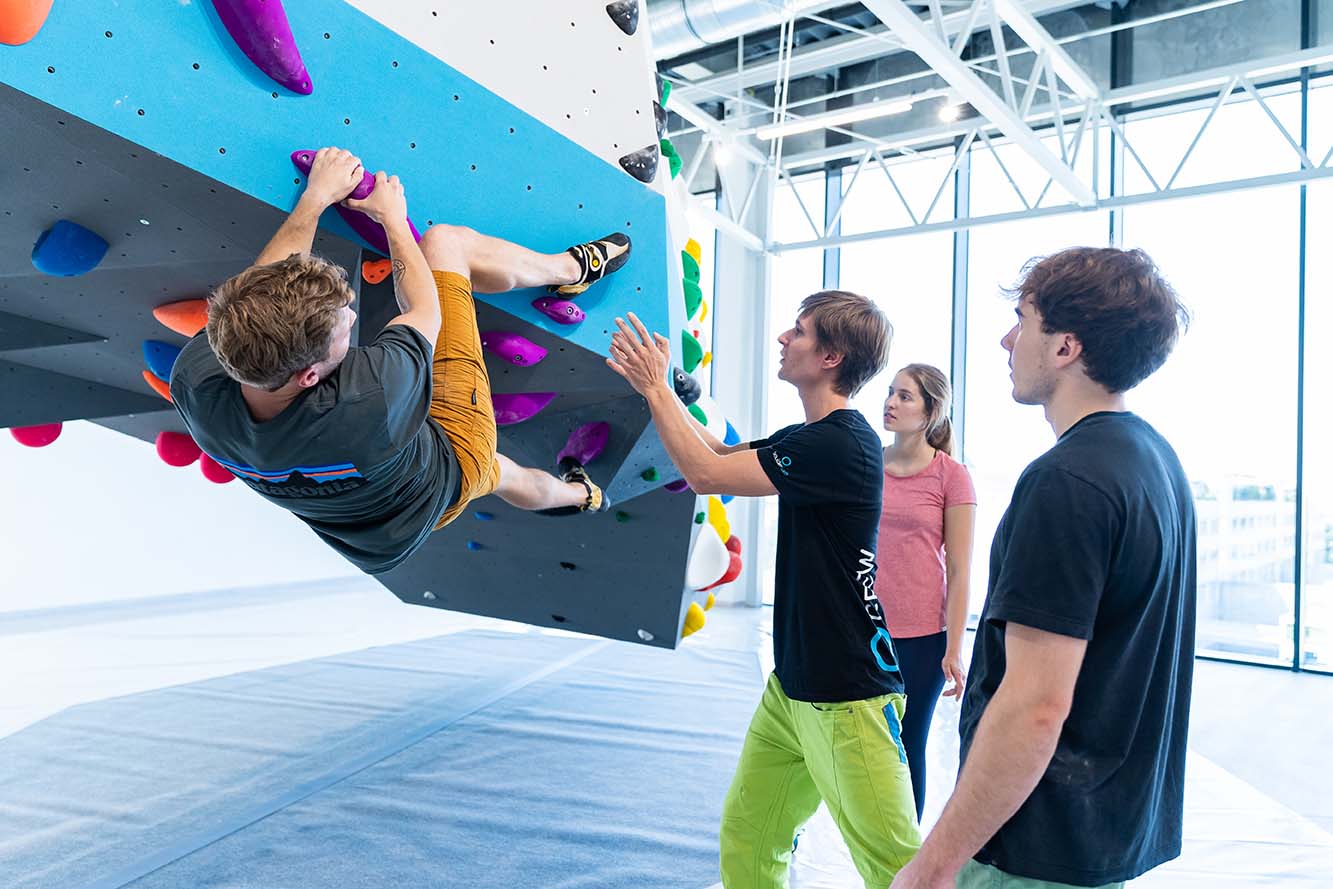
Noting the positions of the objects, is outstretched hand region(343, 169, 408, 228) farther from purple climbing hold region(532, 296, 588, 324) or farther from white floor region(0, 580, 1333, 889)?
white floor region(0, 580, 1333, 889)

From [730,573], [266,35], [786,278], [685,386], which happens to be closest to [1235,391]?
[786,278]

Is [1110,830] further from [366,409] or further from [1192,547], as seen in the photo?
[366,409]

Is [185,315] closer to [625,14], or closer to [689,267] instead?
[625,14]

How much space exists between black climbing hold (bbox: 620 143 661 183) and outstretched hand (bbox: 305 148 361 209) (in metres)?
0.70

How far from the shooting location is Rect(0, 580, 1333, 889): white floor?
280 cm

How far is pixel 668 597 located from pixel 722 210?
5.43m

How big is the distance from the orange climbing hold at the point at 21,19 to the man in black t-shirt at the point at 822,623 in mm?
1102

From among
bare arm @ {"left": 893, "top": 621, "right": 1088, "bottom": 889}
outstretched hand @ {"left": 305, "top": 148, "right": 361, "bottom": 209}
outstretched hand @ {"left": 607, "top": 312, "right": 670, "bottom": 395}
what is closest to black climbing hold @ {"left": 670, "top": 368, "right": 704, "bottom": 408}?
outstretched hand @ {"left": 607, "top": 312, "right": 670, "bottom": 395}

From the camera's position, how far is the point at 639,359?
6.57ft

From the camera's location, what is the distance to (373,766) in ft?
11.3

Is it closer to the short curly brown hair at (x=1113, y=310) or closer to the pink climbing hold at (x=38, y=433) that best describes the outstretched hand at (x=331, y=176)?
the short curly brown hair at (x=1113, y=310)

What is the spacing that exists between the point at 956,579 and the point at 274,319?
1902mm

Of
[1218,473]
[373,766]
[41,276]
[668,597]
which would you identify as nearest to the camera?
[41,276]

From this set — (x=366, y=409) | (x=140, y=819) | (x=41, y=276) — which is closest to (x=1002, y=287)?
(x=366, y=409)
